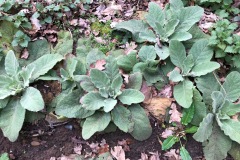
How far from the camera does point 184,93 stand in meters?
2.86

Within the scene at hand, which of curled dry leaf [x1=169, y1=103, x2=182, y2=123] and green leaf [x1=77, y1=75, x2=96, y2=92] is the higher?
green leaf [x1=77, y1=75, x2=96, y2=92]

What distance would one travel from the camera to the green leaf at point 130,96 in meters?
2.77

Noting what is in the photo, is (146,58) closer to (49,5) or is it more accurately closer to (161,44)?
(161,44)

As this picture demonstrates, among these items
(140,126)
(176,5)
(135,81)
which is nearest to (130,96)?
(135,81)

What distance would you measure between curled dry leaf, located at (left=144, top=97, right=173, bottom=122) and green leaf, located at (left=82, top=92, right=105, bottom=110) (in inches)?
17.9

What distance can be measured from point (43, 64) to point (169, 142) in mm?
1403

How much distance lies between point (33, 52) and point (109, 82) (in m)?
0.90

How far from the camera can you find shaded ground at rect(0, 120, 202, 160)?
112 inches

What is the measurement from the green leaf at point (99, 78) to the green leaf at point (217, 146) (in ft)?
3.53

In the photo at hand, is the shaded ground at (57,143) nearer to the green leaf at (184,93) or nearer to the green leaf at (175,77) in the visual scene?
the green leaf at (184,93)

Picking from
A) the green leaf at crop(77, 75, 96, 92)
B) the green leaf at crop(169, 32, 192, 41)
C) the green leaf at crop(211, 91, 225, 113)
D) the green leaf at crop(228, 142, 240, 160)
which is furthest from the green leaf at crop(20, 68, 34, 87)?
the green leaf at crop(228, 142, 240, 160)

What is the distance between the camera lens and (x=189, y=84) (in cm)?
289

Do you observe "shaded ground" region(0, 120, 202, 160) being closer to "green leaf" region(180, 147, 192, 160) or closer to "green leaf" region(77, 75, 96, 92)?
"green leaf" region(180, 147, 192, 160)

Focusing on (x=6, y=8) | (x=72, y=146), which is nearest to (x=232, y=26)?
(x=72, y=146)
